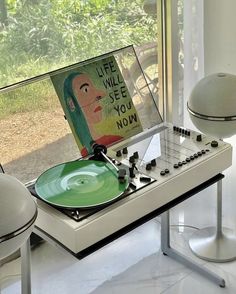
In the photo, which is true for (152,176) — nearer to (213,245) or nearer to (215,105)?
(215,105)

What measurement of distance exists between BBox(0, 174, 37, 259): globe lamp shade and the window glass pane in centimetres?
54

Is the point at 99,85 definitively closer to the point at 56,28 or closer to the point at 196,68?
the point at 56,28

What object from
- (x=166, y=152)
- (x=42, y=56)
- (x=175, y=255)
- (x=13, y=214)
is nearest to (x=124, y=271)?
(x=175, y=255)

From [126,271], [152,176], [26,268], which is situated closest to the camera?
[26,268]

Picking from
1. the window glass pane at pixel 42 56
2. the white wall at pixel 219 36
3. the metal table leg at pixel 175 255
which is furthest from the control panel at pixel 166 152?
the white wall at pixel 219 36

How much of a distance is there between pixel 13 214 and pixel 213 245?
4.01 ft

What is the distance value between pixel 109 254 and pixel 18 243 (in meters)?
1.02

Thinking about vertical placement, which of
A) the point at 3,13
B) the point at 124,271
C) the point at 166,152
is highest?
the point at 3,13

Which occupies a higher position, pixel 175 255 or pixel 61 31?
pixel 61 31

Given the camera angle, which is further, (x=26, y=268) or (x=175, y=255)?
(x=175, y=255)

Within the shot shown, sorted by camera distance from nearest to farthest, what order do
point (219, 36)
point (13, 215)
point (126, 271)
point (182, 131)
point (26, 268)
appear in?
1. point (13, 215)
2. point (26, 268)
3. point (182, 131)
4. point (126, 271)
5. point (219, 36)

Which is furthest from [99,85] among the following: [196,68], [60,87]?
[196,68]

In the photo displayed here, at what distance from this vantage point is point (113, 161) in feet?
6.72

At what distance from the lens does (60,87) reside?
6.87 ft
